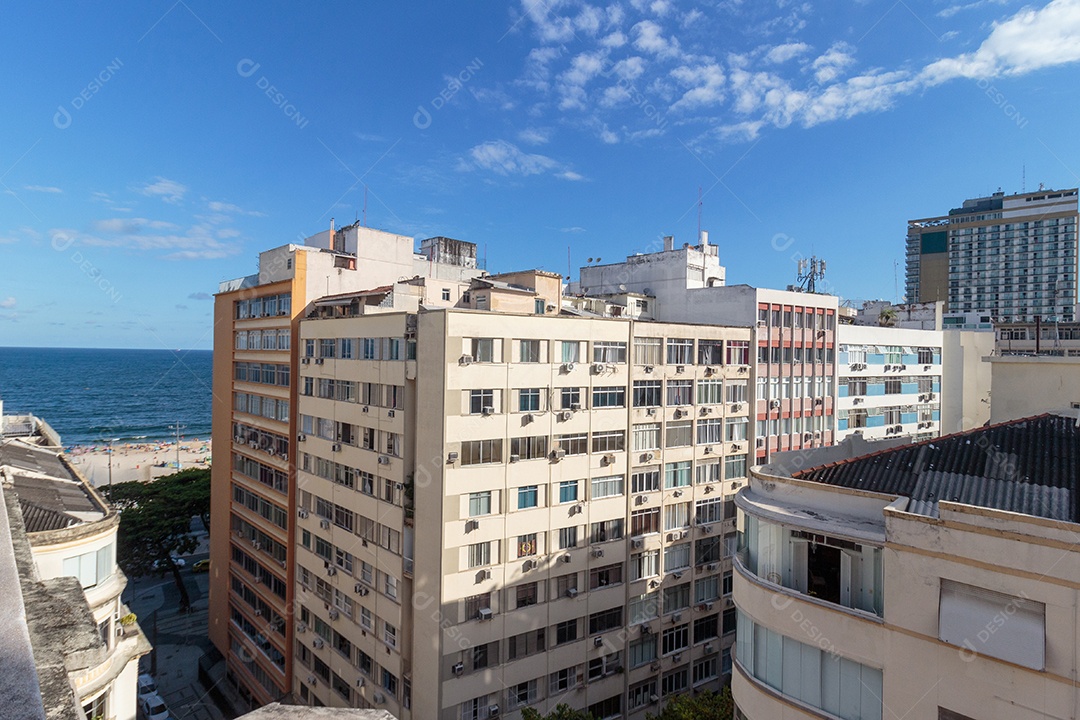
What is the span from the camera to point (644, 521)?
3189 centimetres

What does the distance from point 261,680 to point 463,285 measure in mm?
28776

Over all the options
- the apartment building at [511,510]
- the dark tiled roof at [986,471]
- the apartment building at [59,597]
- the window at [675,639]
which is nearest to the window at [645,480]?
the apartment building at [511,510]

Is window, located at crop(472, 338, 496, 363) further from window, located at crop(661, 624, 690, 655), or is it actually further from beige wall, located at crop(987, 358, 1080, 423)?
beige wall, located at crop(987, 358, 1080, 423)

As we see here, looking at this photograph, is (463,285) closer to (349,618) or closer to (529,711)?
(349,618)

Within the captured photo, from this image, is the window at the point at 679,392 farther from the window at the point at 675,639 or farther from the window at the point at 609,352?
the window at the point at 675,639

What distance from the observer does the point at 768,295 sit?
38750mm

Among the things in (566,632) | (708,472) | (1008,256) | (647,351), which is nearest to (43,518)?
(566,632)

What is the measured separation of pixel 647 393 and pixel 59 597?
27.9 m

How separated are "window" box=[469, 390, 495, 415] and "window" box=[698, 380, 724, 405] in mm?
14328

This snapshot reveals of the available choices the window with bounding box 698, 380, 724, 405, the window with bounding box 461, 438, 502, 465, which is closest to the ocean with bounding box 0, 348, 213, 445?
the window with bounding box 461, 438, 502, 465

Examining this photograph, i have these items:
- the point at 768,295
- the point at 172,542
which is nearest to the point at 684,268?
the point at 768,295

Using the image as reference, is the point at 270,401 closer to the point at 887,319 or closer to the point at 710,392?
the point at 710,392

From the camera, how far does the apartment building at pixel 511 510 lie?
2552 cm

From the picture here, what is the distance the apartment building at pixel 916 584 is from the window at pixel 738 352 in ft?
65.2
